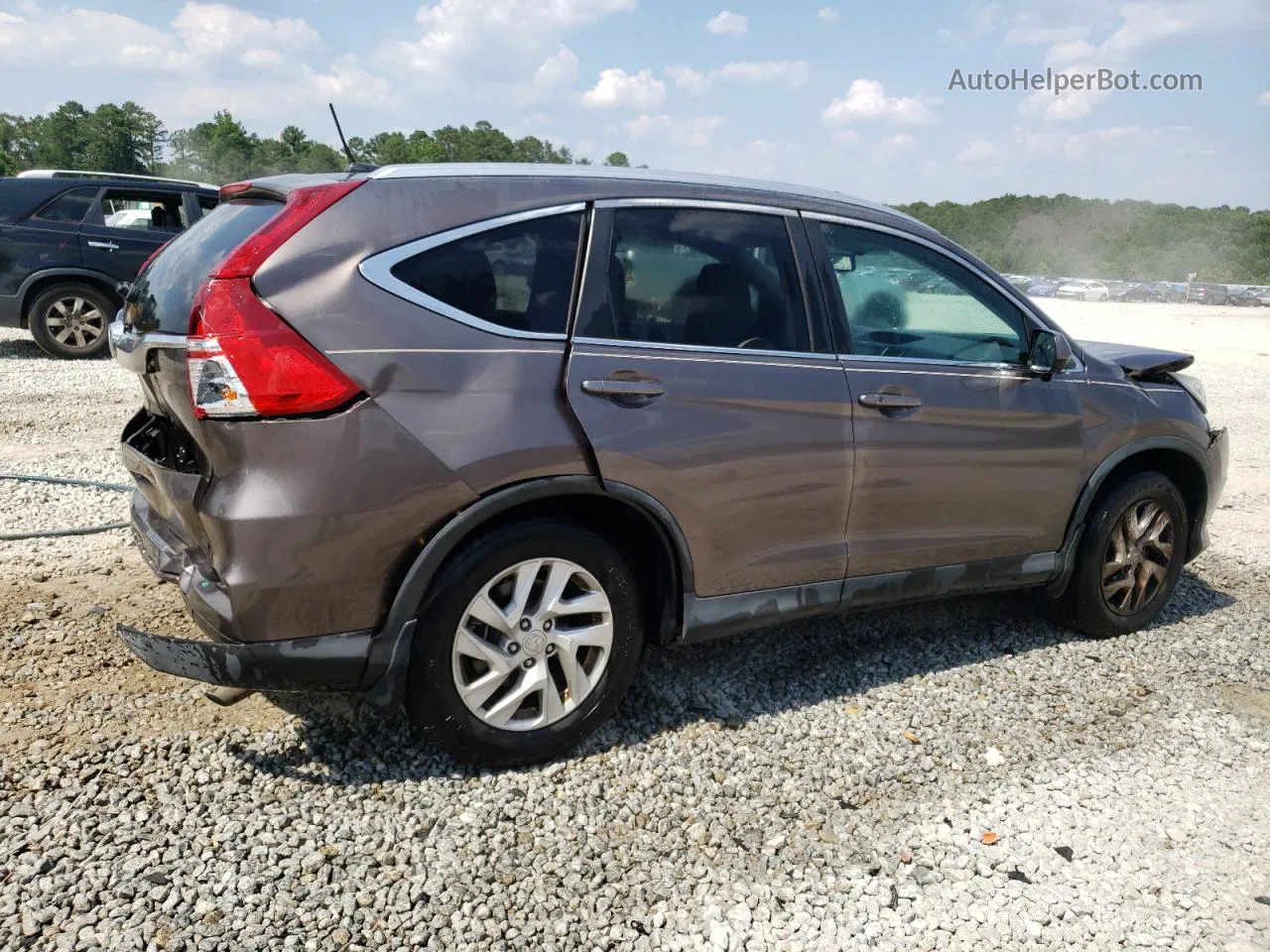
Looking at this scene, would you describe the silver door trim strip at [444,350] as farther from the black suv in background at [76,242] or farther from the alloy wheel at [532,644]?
the black suv in background at [76,242]

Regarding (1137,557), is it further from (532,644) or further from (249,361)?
(249,361)

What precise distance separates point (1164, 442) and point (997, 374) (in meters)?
1.09

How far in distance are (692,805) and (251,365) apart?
6.07 feet

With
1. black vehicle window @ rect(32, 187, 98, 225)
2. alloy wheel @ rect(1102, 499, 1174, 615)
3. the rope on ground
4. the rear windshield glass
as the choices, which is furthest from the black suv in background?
alloy wheel @ rect(1102, 499, 1174, 615)

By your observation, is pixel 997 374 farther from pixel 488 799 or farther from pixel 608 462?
pixel 488 799

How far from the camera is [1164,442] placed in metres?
4.52

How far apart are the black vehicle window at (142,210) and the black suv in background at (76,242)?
0.01m

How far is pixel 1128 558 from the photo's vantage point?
4605mm

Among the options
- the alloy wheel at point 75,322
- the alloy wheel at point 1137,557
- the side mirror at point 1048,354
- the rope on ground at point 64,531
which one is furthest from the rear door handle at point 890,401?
the alloy wheel at point 75,322

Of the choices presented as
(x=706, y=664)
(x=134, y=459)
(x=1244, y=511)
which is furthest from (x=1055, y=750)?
(x=1244, y=511)

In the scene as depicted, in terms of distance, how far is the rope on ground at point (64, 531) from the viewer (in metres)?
5.14

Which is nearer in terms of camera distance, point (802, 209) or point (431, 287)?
point (431, 287)

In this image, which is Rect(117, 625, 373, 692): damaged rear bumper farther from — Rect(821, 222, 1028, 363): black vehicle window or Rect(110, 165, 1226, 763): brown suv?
Rect(821, 222, 1028, 363): black vehicle window

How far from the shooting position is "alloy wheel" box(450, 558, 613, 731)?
122 inches
